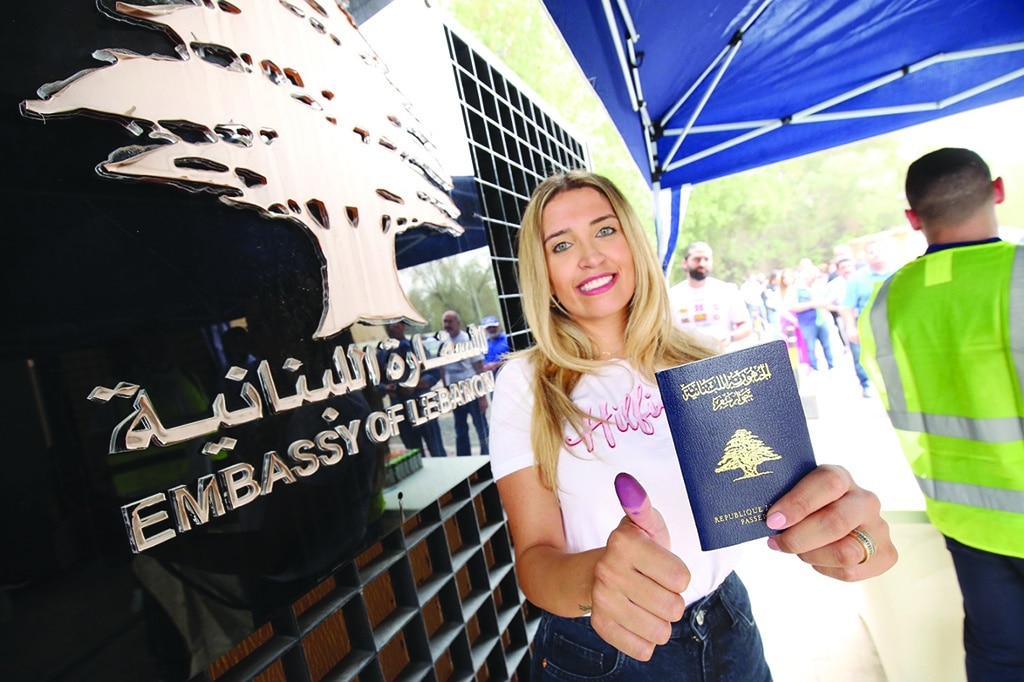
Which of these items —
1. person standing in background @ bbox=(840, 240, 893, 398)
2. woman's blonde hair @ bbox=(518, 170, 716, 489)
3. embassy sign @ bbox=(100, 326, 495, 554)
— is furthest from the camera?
person standing in background @ bbox=(840, 240, 893, 398)

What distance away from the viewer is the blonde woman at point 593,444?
1062mm

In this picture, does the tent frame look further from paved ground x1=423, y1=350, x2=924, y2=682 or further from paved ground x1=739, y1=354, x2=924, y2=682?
paved ground x1=739, y1=354, x2=924, y2=682

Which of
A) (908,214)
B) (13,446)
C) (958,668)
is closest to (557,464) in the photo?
(13,446)

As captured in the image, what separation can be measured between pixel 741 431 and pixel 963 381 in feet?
4.66

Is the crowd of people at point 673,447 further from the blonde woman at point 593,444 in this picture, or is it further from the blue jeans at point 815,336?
the blue jeans at point 815,336

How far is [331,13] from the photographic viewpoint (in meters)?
1.56

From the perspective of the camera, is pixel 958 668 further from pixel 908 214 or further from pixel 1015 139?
pixel 1015 139

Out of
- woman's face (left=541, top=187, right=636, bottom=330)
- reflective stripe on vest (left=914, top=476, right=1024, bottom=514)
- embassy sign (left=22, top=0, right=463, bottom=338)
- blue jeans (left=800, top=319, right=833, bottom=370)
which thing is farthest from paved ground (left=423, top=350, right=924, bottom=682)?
blue jeans (left=800, top=319, right=833, bottom=370)

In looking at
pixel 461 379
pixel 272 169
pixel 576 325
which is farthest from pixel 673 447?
pixel 272 169

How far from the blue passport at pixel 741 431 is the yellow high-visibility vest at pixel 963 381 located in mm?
1310

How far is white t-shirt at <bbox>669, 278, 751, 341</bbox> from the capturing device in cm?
461

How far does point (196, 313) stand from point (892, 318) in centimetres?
210

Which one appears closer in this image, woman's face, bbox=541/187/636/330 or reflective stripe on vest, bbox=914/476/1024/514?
woman's face, bbox=541/187/636/330

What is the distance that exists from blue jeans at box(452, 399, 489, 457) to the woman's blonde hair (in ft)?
2.54
